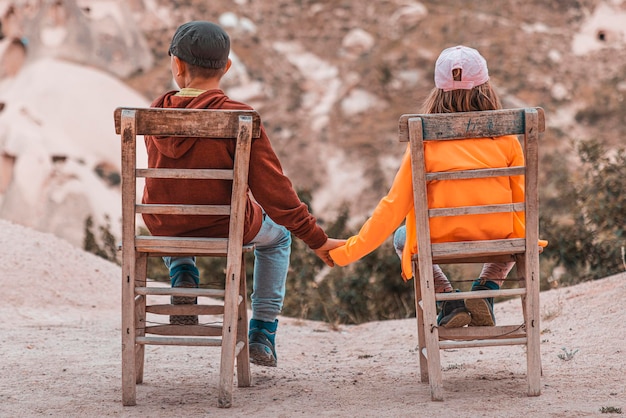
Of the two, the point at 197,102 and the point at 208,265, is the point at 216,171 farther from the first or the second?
the point at 208,265

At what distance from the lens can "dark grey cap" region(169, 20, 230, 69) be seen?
3.83 m

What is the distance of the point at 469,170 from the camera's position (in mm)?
3646

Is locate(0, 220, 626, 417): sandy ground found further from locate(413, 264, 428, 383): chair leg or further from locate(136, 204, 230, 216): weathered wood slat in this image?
locate(136, 204, 230, 216): weathered wood slat

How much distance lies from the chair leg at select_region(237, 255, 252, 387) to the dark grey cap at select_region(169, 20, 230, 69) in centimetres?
89

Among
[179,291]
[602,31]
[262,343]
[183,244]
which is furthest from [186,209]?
[602,31]

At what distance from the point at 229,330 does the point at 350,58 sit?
25.1m

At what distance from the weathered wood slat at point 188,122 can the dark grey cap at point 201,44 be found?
0.43 metres

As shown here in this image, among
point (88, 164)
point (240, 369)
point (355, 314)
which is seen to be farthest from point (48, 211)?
point (240, 369)

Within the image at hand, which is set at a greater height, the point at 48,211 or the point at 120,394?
the point at 48,211

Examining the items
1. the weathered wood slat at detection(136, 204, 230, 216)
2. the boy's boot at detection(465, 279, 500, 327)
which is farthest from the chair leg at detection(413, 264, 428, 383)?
the weathered wood slat at detection(136, 204, 230, 216)

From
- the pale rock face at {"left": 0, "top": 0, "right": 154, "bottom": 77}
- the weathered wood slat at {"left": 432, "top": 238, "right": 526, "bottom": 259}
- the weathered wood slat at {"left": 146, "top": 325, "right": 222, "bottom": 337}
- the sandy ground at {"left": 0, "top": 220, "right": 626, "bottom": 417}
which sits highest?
the pale rock face at {"left": 0, "top": 0, "right": 154, "bottom": 77}

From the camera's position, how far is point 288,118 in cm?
2573

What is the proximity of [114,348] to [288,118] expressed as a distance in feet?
68.2

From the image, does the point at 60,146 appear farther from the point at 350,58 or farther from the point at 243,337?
the point at 243,337
